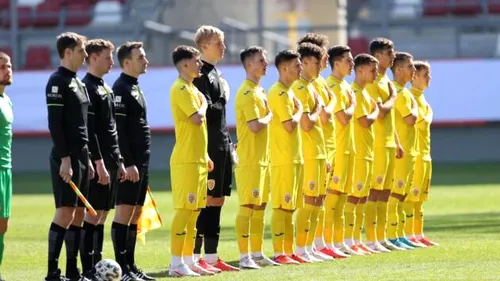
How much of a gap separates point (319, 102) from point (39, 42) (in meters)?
21.4

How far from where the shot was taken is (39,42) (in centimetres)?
3450

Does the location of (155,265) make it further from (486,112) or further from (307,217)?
(486,112)

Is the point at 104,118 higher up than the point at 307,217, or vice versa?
the point at 104,118

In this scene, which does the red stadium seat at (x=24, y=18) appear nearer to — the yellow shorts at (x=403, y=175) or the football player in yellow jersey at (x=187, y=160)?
the yellow shorts at (x=403, y=175)

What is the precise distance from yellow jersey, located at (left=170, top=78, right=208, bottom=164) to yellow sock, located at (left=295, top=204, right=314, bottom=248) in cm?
184

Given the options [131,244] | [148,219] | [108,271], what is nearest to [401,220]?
[148,219]

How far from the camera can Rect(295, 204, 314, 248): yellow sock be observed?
14.0m

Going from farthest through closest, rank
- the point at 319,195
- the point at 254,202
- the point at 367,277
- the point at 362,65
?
the point at 362,65
the point at 319,195
the point at 254,202
the point at 367,277

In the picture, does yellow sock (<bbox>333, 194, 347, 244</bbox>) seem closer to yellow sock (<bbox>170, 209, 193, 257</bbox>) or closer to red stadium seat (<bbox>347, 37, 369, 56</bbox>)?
yellow sock (<bbox>170, 209, 193, 257</bbox>)

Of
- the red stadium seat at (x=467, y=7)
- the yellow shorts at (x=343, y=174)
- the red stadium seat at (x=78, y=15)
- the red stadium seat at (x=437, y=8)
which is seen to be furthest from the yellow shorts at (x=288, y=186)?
the red stadium seat at (x=78, y=15)

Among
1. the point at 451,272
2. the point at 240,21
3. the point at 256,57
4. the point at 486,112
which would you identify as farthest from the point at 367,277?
the point at 240,21

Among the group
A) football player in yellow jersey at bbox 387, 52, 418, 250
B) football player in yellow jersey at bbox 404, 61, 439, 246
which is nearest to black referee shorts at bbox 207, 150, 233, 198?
football player in yellow jersey at bbox 387, 52, 418, 250

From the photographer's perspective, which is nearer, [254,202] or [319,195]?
[254,202]

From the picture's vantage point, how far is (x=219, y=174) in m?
13.3
